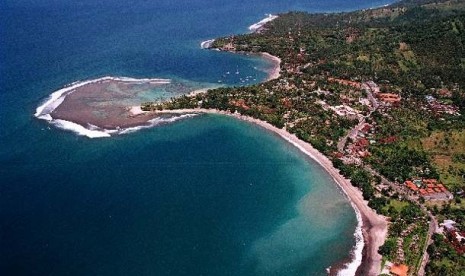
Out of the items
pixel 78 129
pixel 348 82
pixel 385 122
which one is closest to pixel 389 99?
pixel 348 82

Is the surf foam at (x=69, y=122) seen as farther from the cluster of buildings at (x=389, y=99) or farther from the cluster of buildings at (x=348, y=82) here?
the cluster of buildings at (x=389, y=99)

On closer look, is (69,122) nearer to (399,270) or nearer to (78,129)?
(78,129)

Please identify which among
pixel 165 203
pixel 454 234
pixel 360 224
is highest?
pixel 165 203

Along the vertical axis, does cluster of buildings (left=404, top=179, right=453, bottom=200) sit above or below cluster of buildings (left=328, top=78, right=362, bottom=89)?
below

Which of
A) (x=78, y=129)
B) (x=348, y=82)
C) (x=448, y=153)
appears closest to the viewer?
(x=448, y=153)

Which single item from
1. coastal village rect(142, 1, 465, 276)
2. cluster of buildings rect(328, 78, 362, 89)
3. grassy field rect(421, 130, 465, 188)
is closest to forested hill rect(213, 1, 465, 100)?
coastal village rect(142, 1, 465, 276)

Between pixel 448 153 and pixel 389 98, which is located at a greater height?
pixel 389 98

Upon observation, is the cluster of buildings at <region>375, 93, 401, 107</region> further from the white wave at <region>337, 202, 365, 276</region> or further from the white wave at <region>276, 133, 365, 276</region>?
the white wave at <region>337, 202, 365, 276</region>
